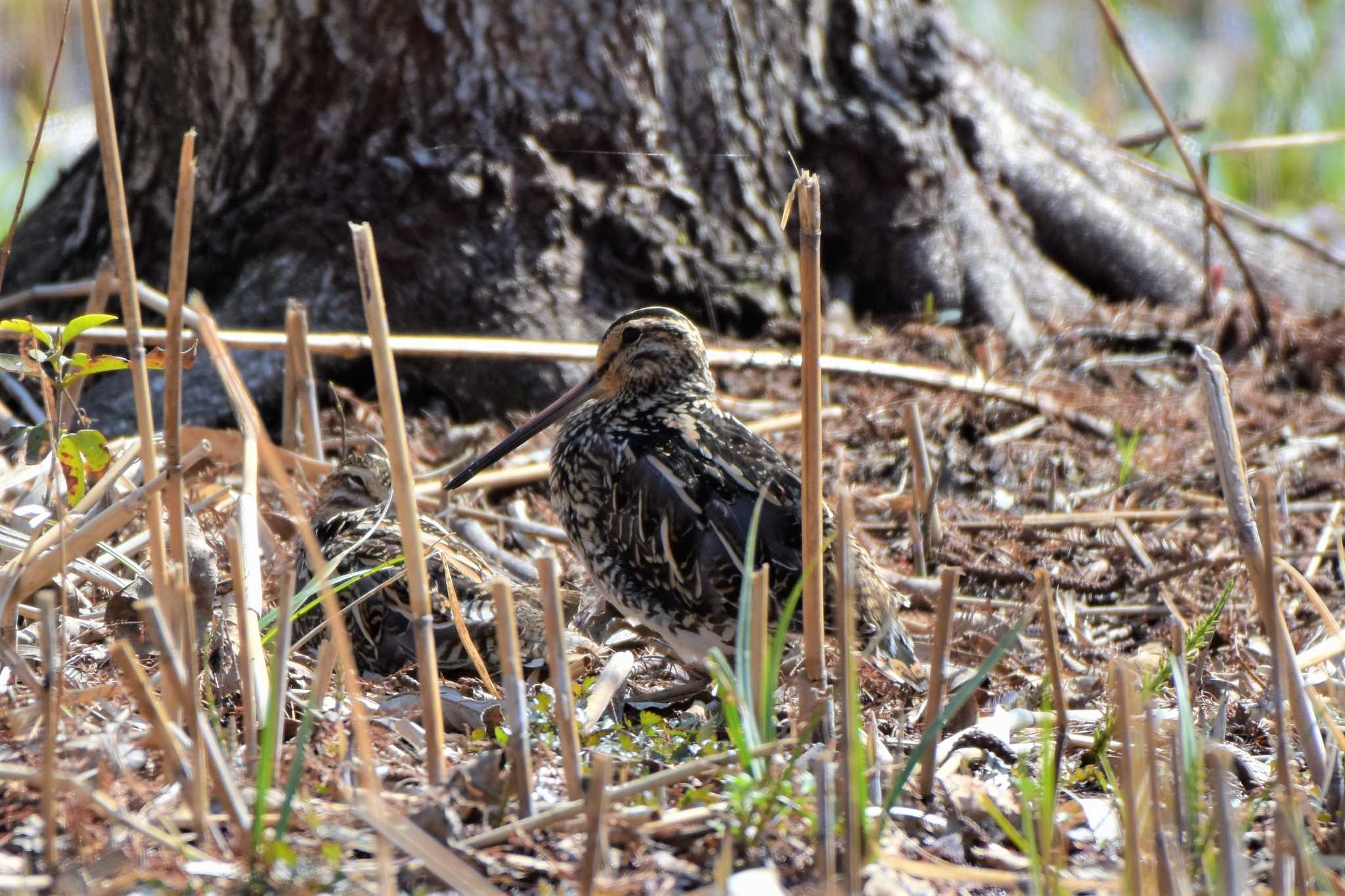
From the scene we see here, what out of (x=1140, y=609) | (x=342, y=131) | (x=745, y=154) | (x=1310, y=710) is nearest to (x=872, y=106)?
(x=745, y=154)

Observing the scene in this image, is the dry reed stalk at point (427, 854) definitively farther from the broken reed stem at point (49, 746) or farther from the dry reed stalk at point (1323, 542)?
the dry reed stalk at point (1323, 542)

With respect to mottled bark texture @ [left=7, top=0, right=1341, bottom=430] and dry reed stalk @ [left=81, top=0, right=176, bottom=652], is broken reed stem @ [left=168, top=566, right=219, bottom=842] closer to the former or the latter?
dry reed stalk @ [left=81, top=0, right=176, bottom=652]

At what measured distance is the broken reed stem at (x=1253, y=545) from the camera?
216 cm

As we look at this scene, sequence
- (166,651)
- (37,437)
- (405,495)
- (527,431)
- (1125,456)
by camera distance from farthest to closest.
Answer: (1125,456)
(527,431)
(37,437)
(405,495)
(166,651)

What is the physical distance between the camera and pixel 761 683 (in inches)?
87.6

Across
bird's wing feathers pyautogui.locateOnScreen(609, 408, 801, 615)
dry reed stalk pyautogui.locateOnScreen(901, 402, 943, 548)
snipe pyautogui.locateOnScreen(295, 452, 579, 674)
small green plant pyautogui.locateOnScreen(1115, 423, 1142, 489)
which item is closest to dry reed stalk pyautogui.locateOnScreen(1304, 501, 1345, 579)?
small green plant pyautogui.locateOnScreen(1115, 423, 1142, 489)

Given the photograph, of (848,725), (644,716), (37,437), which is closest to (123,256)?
(37,437)

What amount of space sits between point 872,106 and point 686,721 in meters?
3.13

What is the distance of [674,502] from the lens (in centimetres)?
344

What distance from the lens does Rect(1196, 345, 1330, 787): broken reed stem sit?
2.16 meters

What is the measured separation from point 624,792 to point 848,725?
383 millimetres

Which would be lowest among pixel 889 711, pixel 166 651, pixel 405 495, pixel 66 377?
pixel 889 711

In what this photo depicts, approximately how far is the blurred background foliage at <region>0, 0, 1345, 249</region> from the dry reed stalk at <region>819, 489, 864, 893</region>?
6.37 m

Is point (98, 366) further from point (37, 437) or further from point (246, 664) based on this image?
point (246, 664)
